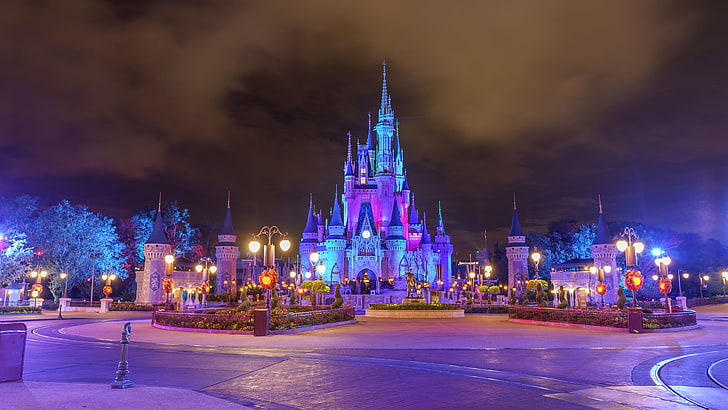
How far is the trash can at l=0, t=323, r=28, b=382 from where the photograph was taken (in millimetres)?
9117

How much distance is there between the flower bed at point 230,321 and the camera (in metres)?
21.2

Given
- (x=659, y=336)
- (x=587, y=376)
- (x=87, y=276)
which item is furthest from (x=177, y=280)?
(x=587, y=376)

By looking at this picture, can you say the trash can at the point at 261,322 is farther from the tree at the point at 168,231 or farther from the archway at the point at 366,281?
the archway at the point at 366,281

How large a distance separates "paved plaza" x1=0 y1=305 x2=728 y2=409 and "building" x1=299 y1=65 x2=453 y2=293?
56.6 m

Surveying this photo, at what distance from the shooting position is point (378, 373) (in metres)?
11.0

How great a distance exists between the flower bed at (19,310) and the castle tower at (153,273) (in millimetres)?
11405

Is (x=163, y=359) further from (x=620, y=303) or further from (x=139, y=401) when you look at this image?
(x=620, y=303)

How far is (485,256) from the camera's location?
134 metres

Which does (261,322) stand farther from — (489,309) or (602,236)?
(602,236)

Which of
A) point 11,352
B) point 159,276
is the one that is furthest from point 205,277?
point 11,352

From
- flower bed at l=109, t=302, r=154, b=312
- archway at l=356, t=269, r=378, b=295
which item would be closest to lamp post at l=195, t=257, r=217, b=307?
flower bed at l=109, t=302, r=154, b=312

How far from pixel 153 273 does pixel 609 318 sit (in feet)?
151

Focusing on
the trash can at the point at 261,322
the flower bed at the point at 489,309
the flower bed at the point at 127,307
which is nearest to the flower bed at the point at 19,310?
the flower bed at the point at 127,307

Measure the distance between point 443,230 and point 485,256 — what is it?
32133mm
